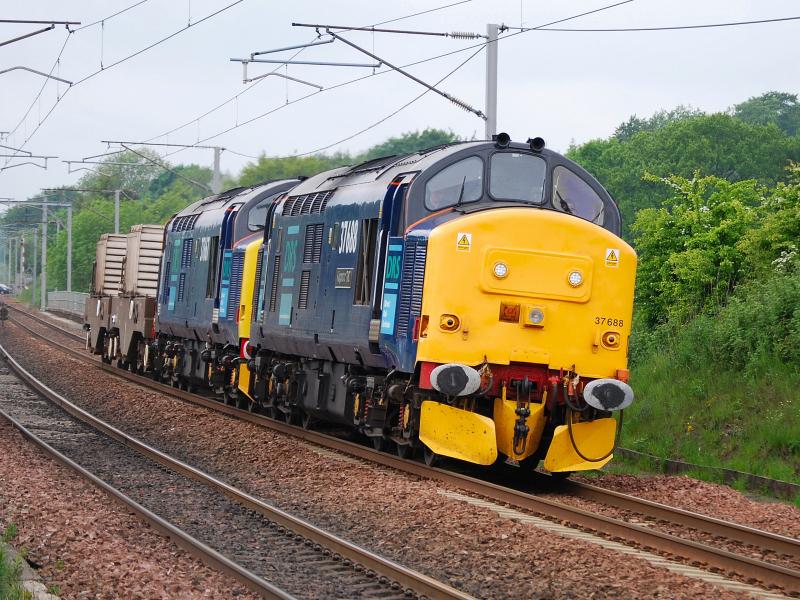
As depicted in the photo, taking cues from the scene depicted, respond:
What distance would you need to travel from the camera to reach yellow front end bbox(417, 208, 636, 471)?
1294 centimetres

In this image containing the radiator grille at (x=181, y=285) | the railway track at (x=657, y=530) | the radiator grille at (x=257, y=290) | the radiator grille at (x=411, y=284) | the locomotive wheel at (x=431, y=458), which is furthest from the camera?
the radiator grille at (x=181, y=285)

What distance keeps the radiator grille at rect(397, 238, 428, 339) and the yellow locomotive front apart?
16 centimetres

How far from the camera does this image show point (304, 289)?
17.5m

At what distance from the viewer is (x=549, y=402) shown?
13.1 metres

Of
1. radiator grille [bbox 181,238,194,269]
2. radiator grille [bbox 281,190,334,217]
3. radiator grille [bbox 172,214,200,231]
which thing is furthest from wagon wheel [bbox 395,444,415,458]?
radiator grille [bbox 172,214,200,231]

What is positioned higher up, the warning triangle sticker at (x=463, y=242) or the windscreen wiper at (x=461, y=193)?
the windscreen wiper at (x=461, y=193)

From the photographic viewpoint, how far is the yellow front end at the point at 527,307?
1294 cm

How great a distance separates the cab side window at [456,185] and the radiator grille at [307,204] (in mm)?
3658

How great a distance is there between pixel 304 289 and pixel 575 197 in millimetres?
4944

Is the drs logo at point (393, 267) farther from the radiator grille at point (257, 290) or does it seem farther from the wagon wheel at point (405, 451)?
the radiator grille at point (257, 290)

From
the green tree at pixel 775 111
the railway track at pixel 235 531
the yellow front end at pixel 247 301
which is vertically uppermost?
the green tree at pixel 775 111

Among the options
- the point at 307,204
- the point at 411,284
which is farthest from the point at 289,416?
the point at 411,284

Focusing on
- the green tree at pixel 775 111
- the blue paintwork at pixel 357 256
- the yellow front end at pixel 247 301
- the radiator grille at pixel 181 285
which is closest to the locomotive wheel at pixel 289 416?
the blue paintwork at pixel 357 256

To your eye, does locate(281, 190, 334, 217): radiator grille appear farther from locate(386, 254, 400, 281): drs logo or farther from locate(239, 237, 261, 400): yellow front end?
locate(386, 254, 400, 281): drs logo
